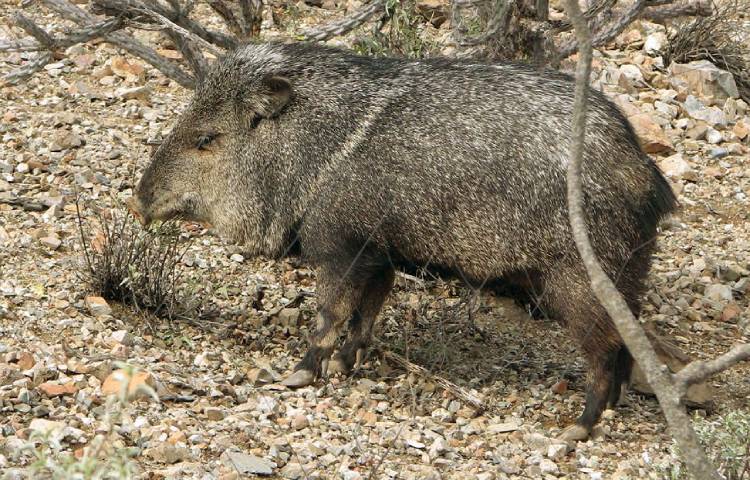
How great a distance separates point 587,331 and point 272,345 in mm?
1495

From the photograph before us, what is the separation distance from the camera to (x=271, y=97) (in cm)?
468

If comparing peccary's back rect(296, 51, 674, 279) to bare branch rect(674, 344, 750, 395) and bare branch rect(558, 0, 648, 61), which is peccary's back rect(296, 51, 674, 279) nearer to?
bare branch rect(674, 344, 750, 395)

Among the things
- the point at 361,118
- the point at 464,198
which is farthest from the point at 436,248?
the point at 361,118

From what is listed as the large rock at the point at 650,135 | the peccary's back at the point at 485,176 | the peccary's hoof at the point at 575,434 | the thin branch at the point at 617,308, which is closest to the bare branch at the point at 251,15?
the peccary's back at the point at 485,176

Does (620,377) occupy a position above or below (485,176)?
below

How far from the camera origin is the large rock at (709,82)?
25.0 feet

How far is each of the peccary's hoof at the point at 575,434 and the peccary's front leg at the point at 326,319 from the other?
0.98 meters

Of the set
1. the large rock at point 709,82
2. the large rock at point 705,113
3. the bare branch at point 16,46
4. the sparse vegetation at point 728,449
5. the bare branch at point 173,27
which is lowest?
the sparse vegetation at point 728,449

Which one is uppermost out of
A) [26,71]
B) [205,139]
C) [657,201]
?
[26,71]

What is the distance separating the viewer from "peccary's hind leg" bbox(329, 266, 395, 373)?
4898mm

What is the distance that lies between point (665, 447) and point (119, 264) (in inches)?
93.7

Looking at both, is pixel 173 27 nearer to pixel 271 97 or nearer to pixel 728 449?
pixel 271 97

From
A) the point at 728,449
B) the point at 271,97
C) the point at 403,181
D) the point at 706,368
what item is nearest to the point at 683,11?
the point at 403,181

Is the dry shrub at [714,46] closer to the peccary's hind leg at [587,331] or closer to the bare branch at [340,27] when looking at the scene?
the bare branch at [340,27]
